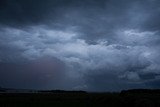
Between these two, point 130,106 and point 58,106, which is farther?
point 58,106

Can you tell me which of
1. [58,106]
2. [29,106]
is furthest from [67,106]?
[29,106]

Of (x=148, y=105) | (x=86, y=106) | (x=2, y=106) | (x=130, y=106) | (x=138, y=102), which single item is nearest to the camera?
(x=148, y=105)

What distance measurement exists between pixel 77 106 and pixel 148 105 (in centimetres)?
2508

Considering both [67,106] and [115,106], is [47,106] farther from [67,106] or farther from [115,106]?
[115,106]

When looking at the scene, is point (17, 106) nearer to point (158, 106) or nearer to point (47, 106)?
point (47, 106)

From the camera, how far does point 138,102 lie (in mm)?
53156

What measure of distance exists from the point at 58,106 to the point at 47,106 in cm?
308

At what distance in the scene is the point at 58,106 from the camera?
68.9 meters

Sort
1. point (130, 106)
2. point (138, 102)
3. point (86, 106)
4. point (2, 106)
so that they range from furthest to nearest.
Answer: point (86, 106) < point (2, 106) < point (130, 106) < point (138, 102)

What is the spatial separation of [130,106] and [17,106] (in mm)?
29155

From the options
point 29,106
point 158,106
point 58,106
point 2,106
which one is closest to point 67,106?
point 58,106

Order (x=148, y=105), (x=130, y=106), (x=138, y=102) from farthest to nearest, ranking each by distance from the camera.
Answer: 1. (x=130, y=106)
2. (x=138, y=102)
3. (x=148, y=105)

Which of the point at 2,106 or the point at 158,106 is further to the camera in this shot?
the point at 2,106

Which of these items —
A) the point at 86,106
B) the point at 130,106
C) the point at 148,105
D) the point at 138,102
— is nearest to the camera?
the point at 148,105
